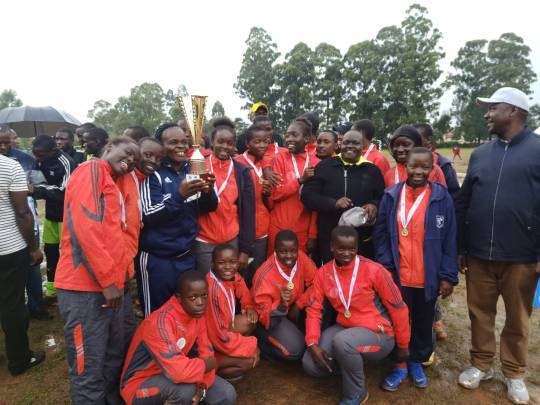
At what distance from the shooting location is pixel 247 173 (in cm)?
357

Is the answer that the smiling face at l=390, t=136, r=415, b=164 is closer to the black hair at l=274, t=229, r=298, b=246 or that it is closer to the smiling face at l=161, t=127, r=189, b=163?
the black hair at l=274, t=229, r=298, b=246

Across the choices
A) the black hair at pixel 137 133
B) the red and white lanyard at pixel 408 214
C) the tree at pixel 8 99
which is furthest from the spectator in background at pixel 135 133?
the tree at pixel 8 99

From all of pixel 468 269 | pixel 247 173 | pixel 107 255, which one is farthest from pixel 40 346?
pixel 468 269

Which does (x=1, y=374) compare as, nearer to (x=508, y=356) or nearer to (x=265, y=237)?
(x=265, y=237)

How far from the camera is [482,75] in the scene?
40.8 meters

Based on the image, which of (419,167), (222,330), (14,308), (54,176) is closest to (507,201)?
(419,167)

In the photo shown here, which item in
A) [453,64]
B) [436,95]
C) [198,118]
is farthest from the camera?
[453,64]

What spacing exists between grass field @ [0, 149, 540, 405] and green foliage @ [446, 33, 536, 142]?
41.4m

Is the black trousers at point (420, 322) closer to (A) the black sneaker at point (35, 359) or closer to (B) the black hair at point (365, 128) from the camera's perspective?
(B) the black hair at point (365, 128)

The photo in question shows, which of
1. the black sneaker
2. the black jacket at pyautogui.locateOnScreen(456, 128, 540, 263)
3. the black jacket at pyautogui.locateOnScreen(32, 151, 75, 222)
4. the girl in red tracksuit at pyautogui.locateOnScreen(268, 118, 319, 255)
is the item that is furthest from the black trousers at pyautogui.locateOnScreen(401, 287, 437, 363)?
the black jacket at pyautogui.locateOnScreen(32, 151, 75, 222)

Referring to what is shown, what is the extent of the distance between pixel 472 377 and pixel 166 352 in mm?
2839

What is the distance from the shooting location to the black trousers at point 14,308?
10.3 ft

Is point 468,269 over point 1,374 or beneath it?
over

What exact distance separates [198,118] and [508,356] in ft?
11.8
